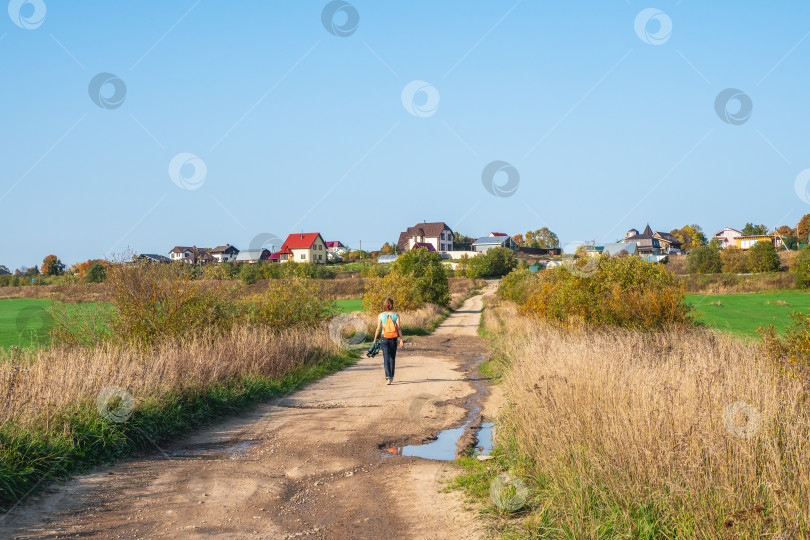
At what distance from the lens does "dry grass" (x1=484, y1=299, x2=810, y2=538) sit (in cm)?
446

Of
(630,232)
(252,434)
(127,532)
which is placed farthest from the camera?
(630,232)

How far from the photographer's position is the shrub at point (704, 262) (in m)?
83.4

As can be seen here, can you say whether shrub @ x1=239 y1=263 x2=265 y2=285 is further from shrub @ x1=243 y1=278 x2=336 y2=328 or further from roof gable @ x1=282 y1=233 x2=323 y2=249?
roof gable @ x1=282 y1=233 x2=323 y2=249

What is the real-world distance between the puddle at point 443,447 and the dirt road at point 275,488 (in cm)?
25

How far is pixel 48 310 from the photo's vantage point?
1431 centimetres

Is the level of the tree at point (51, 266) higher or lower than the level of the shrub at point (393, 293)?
higher

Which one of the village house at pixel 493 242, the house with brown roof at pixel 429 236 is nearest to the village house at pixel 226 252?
the house with brown roof at pixel 429 236

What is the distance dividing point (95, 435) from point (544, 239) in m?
148

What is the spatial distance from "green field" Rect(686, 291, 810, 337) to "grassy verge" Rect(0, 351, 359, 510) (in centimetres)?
3036

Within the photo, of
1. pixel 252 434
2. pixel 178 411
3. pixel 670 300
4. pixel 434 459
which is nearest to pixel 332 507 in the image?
pixel 434 459

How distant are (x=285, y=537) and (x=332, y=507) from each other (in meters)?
0.88

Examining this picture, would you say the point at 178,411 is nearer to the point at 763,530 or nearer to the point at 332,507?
the point at 332,507

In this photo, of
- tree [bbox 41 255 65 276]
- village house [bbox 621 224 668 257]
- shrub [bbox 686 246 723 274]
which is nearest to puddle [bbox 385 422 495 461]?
shrub [bbox 686 246 723 274]

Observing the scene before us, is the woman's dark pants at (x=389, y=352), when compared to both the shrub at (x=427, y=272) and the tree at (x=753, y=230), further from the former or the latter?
the tree at (x=753, y=230)
